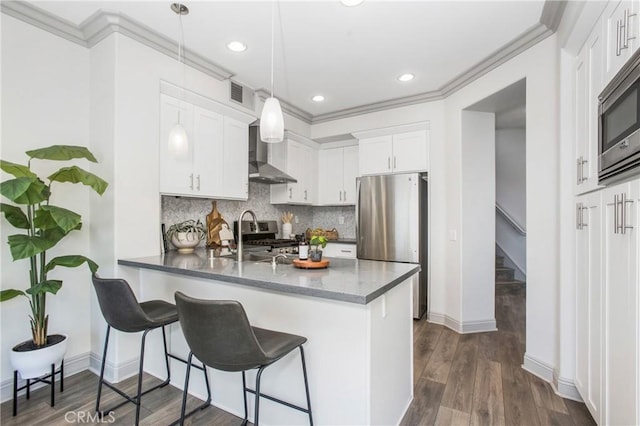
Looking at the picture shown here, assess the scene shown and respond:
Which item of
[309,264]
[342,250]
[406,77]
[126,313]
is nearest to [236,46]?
[406,77]

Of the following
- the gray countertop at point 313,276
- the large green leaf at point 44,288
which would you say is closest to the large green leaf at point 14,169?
the large green leaf at point 44,288

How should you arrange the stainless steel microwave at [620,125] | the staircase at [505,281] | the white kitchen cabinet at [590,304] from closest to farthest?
the stainless steel microwave at [620,125], the white kitchen cabinet at [590,304], the staircase at [505,281]

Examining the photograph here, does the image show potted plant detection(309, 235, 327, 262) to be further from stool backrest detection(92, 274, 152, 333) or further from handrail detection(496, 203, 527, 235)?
handrail detection(496, 203, 527, 235)

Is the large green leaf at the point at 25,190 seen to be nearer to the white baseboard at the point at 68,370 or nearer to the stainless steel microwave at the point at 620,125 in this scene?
the white baseboard at the point at 68,370

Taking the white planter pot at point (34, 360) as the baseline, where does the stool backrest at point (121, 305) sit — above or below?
above

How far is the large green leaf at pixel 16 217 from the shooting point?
76.6 inches

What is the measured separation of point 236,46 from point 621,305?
3.13m

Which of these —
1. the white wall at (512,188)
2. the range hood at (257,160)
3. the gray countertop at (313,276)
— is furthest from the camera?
the white wall at (512,188)

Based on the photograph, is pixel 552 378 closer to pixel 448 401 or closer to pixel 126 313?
pixel 448 401

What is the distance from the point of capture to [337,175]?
15.6ft

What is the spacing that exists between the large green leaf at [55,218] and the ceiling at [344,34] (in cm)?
147

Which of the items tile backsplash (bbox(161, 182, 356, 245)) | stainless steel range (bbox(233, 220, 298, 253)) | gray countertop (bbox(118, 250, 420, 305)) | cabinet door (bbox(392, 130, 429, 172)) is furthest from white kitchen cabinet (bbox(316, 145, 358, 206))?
gray countertop (bbox(118, 250, 420, 305))

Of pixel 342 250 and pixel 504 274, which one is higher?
pixel 342 250

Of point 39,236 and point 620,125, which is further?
point 39,236
